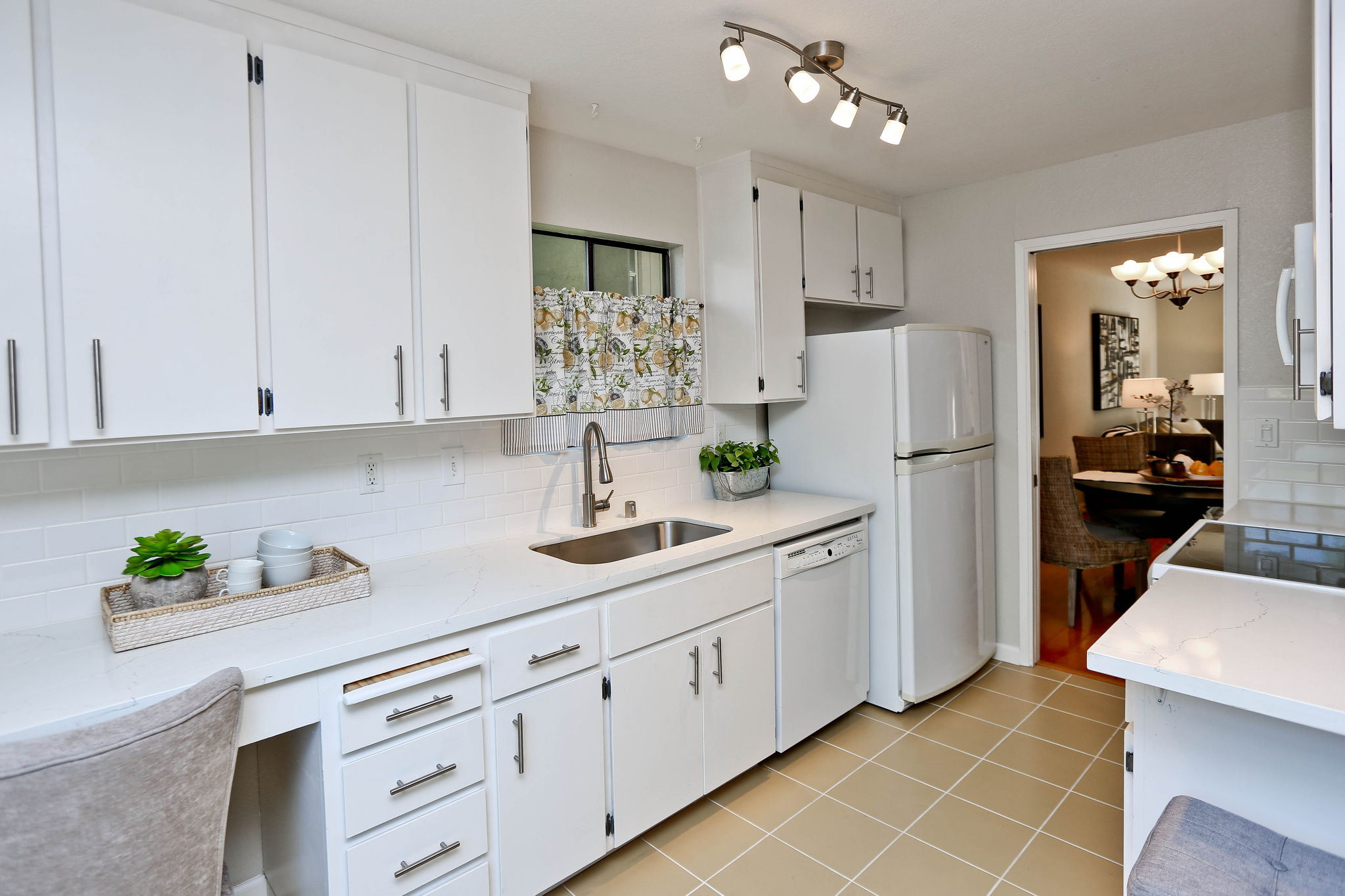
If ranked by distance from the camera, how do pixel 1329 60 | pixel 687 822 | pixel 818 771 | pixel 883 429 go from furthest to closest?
pixel 883 429, pixel 818 771, pixel 687 822, pixel 1329 60

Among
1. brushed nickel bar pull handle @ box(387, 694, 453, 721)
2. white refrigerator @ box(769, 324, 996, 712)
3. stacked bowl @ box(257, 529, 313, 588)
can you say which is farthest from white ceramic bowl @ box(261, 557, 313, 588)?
white refrigerator @ box(769, 324, 996, 712)

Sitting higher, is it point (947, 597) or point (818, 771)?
point (947, 597)

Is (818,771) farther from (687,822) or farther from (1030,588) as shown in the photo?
(1030,588)

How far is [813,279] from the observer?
3234 millimetres

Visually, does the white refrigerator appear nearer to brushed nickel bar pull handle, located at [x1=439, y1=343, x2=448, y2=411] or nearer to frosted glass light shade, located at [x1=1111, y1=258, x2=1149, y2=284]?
brushed nickel bar pull handle, located at [x1=439, y1=343, x2=448, y2=411]

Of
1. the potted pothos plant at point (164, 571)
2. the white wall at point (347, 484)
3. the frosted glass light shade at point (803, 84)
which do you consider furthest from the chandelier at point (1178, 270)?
the potted pothos plant at point (164, 571)

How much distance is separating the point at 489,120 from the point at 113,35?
89 centimetres

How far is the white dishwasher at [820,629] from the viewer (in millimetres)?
2611

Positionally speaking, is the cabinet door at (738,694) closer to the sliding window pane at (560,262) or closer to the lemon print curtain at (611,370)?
the lemon print curtain at (611,370)

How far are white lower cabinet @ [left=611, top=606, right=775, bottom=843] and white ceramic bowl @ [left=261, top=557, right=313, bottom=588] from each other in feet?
2.83

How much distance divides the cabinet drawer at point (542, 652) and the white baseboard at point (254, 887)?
2.98ft

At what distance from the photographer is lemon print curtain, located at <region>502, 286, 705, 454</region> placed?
8.44ft

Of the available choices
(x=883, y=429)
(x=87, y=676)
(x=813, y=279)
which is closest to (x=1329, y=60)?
(x=883, y=429)

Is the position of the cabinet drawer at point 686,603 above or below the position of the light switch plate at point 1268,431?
below
